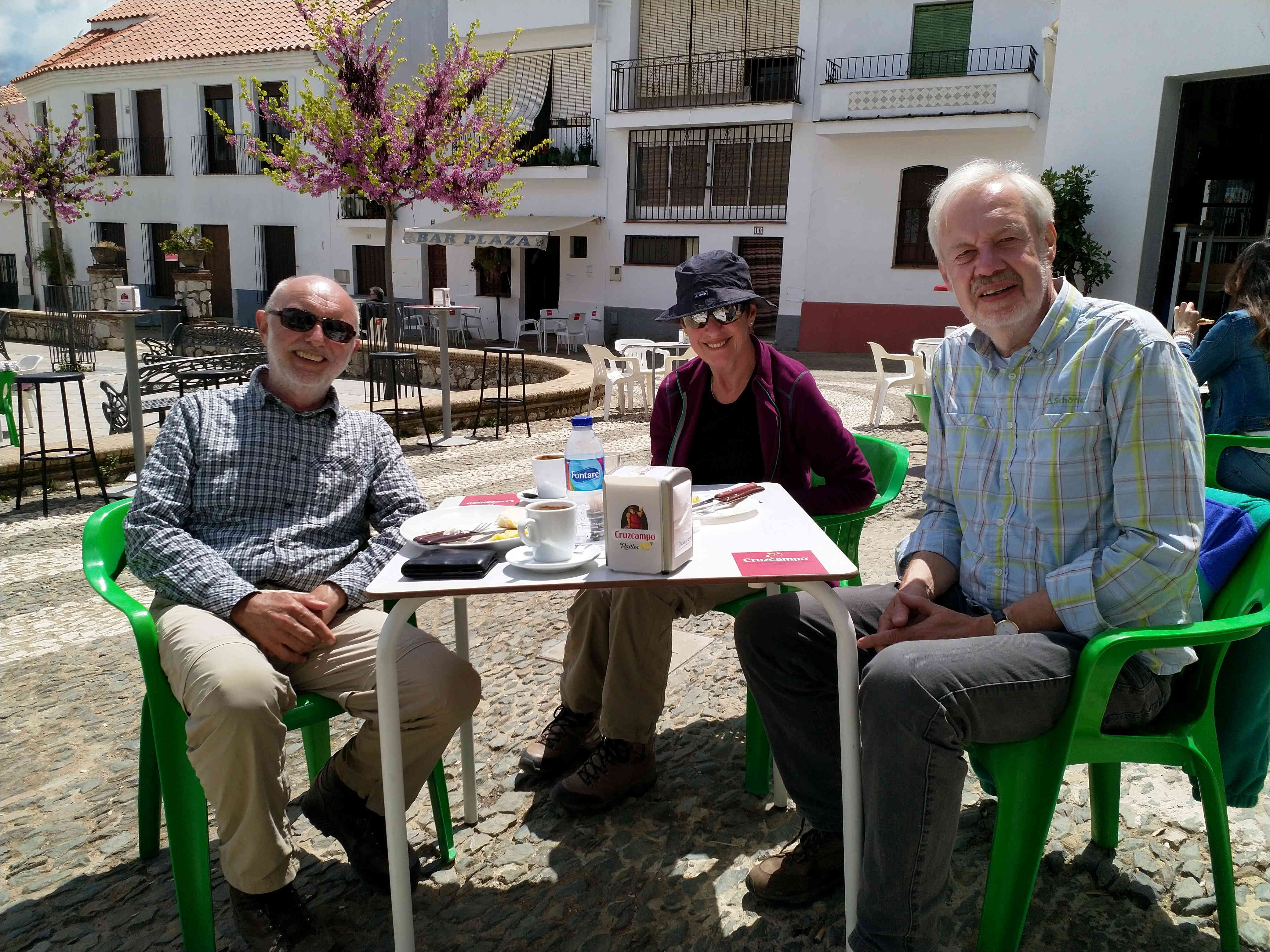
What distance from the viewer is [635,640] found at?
255cm

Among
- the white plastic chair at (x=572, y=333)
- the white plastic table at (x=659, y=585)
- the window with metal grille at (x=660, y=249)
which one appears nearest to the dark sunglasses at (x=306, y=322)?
the white plastic table at (x=659, y=585)

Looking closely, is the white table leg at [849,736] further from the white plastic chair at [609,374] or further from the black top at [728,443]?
the white plastic chair at [609,374]

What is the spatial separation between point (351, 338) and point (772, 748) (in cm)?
160

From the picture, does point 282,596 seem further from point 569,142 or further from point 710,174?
point 569,142

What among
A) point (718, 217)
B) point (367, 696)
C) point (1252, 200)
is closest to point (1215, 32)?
point (1252, 200)

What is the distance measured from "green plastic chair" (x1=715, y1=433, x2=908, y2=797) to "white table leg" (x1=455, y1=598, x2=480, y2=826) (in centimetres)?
72

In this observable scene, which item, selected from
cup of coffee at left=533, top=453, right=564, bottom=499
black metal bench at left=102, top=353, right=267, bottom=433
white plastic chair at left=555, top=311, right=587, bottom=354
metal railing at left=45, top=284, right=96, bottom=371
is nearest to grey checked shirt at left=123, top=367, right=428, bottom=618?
cup of coffee at left=533, top=453, right=564, bottom=499

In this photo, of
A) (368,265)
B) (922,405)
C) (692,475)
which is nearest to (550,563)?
(692,475)

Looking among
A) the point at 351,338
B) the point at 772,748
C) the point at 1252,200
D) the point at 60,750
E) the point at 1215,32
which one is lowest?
the point at 60,750

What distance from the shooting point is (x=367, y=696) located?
2.19 metres

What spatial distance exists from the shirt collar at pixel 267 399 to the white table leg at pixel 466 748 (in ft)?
2.09

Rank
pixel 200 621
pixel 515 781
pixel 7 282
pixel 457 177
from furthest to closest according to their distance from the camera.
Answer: pixel 7 282
pixel 457 177
pixel 515 781
pixel 200 621

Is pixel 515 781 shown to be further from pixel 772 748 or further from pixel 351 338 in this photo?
pixel 351 338

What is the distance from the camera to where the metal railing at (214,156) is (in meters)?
25.4
